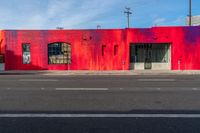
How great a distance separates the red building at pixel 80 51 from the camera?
3288 cm

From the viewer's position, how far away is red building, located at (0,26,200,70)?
32875 millimetres

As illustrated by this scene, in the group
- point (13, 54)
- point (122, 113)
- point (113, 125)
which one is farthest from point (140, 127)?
point (13, 54)

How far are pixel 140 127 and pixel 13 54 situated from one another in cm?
2739

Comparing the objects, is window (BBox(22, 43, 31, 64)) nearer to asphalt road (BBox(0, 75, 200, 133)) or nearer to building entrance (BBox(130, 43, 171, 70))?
building entrance (BBox(130, 43, 171, 70))

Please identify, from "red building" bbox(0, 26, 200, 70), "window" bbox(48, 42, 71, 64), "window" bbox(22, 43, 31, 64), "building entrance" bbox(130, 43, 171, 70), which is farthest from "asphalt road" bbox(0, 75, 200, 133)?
"window" bbox(22, 43, 31, 64)

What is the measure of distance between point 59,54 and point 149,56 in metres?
8.67

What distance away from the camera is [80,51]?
33.1m

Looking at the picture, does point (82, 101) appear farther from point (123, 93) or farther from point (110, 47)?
point (110, 47)

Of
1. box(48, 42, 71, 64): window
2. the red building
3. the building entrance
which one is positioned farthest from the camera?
box(48, 42, 71, 64): window

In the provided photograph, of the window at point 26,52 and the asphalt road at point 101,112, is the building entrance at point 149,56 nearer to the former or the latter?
the window at point 26,52

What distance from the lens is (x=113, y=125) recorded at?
7742 millimetres

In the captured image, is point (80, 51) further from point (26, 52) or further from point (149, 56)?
point (149, 56)

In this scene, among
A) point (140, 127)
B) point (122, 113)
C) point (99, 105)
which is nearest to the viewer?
point (140, 127)

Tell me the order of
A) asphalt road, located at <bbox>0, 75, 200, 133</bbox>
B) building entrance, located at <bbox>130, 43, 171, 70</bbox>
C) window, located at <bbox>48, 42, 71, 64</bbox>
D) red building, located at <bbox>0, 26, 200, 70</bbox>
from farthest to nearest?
window, located at <bbox>48, 42, 71, 64</bbox> → building entrance, located at <bbox>130, 43, 171, 70</bbox> → red building, located at <bbox>0, 26, 200, 70</bbox> → asphalt road, located at <bbox>0, 75, 200, 133</bbox>
